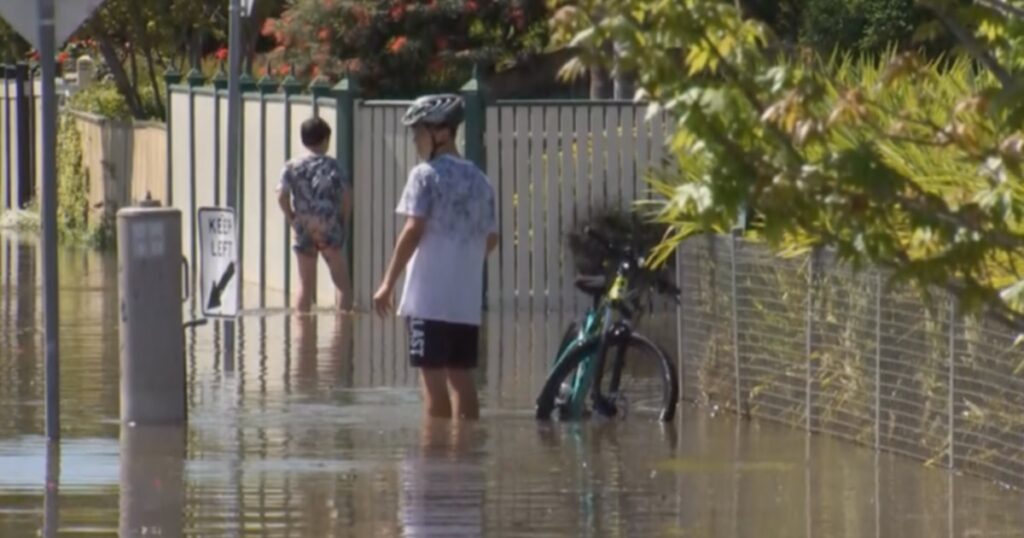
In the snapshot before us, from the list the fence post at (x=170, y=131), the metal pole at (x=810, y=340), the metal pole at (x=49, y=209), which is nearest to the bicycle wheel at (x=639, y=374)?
the metal pole at (x=810, y=340)

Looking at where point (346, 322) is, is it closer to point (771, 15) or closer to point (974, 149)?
point (771, 15)

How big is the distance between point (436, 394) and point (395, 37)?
42.8 ft

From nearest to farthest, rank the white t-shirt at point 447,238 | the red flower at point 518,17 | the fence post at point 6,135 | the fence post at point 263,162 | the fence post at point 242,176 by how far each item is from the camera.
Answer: the white t-shirt at point 447,238, the fence post at point 263,162, the fence post at point 242,176, the red flower at point 518,17, the fence post at point 6,135

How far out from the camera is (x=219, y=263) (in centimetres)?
1288

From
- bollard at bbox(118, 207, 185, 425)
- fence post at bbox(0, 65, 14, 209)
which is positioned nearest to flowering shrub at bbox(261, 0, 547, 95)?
fence post at bbox(0, 65, 14, 209)

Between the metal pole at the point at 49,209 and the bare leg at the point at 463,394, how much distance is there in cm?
197

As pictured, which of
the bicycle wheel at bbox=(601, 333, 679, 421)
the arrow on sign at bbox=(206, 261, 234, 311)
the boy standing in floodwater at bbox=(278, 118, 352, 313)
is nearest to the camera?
the bicycle wheel at bbox=(601, 333, 679, 421)

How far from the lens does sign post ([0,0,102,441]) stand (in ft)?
34.4

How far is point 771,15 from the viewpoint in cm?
2378

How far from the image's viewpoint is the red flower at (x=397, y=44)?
23.9 meters

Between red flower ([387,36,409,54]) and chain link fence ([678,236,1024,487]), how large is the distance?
1142 cm

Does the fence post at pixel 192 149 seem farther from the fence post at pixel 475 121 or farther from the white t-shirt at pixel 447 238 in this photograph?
the white t-shirt at pixel 447 238

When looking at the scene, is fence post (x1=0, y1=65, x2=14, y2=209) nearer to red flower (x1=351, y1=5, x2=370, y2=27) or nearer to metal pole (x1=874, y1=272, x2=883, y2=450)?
red flower (x1=351, y1=5, x2=370, y2=27)

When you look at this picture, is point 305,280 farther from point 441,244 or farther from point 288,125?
point 441,244
